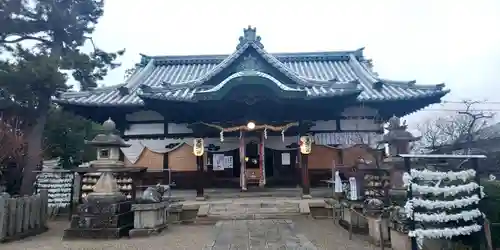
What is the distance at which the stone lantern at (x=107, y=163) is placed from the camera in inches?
380

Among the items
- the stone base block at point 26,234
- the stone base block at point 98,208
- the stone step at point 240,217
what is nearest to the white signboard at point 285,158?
the stone step at point 240,217

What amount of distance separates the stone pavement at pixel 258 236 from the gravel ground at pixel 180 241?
314 millimetres

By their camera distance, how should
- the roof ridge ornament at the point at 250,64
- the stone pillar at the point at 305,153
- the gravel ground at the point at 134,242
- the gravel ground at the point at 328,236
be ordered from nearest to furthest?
1. the gravel ground at the point at 328,236
2. the gravel ground at the point at 134,242
3. the stone pillar at the point at 305,153
4. the roof ridge ornament at the point at 250,64

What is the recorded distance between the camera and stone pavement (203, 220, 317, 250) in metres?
7.47

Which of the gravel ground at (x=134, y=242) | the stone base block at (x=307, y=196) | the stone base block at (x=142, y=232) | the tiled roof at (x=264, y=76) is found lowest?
the gravel ground at (x=134, y=242)

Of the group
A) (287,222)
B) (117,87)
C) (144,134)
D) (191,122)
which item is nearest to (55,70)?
(117,87)

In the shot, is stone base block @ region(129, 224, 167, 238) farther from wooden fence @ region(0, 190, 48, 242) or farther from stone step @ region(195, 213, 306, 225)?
wooden fence @ region(0, 190, 48, 242)

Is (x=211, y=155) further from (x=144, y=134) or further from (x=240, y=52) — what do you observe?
(x=240, y=52)

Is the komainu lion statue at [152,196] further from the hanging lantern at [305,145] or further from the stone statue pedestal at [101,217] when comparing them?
the hanging lantern at [305,145]

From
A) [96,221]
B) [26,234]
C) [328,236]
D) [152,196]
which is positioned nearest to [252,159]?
[152,196]

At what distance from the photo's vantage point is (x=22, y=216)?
9.71 meters

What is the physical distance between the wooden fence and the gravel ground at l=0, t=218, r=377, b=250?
0.33 m

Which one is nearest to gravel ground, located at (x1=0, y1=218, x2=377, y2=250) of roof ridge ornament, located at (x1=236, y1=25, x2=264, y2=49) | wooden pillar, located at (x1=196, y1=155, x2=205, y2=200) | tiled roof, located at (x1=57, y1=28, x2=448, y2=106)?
wooden pillar, located at (x1=196, y1=155, x2=205, y2=200)

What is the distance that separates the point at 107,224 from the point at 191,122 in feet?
21.1
